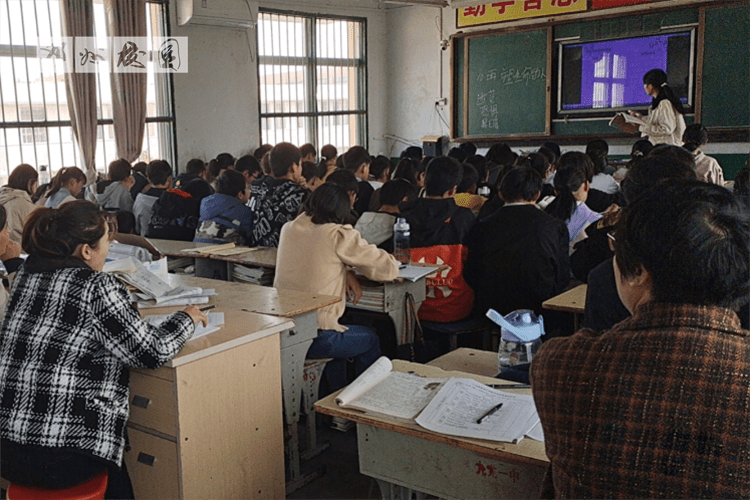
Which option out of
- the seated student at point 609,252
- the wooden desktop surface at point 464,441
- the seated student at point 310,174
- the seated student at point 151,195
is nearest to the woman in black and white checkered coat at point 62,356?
the wooden desktop surface at point 464,441

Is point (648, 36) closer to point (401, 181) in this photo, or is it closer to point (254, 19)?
point (254, 19)

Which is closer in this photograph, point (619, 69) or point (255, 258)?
point (255, 258)

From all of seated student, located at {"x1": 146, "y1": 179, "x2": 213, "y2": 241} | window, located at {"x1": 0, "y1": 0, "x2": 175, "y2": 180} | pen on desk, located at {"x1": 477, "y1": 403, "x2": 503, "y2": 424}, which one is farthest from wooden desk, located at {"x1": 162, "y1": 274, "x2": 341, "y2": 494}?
window, located at {"x1": 0, "y1": 0, "x2": 175, "y2": 180}

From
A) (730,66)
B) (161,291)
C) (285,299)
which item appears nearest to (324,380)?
(285,299)

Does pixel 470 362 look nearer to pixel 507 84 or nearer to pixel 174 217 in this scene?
pixel 174 217

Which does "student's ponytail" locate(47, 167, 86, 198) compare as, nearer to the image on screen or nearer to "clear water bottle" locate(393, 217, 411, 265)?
"clear water bottle" locate(393, 217, 411, 265)

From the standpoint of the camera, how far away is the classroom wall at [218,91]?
28.5ft

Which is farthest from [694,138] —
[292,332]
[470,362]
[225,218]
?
[292,332]

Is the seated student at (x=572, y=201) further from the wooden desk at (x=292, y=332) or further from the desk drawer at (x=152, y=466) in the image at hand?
the desk drawer at (x=152, y=466)

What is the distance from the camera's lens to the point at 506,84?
381 inches

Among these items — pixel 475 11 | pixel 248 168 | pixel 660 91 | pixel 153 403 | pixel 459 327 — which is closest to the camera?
pixel 153 403

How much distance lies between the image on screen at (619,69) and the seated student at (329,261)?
20.7 ft

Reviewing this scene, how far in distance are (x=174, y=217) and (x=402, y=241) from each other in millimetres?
1963

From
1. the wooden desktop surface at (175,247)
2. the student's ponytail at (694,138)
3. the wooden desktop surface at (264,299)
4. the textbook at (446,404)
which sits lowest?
the textbook at (446,404)
